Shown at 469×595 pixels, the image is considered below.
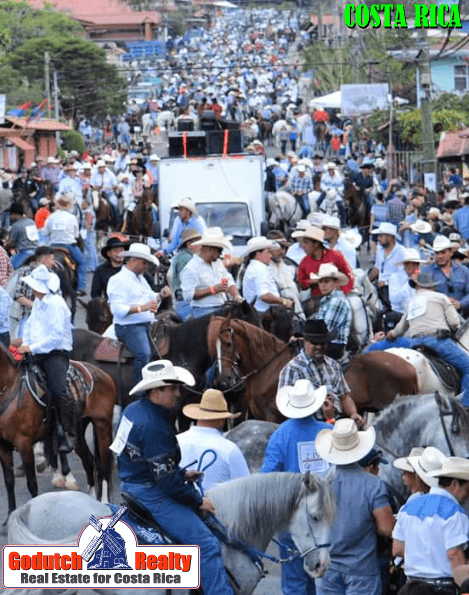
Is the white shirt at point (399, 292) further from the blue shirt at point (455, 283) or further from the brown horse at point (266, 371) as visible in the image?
the brown horse at point (266, 371)

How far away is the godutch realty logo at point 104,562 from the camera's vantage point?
25.7 ft

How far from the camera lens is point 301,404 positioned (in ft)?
30.0

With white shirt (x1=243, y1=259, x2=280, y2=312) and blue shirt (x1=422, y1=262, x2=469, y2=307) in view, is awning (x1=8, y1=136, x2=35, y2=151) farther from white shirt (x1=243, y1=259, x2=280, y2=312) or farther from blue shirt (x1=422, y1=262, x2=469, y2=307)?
blue shirt (x1=422, y1=262, x2=469, y2=307)

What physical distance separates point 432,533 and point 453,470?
1.31 ft

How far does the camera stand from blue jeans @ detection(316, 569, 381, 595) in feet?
28.0

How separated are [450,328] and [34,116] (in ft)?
114

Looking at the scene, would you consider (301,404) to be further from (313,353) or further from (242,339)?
(242,339)

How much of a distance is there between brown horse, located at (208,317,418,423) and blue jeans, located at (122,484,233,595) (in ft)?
16.5

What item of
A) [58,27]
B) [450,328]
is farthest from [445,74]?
[450,328]

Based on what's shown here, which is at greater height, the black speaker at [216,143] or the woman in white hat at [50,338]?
the woman in white hat at [50,338]

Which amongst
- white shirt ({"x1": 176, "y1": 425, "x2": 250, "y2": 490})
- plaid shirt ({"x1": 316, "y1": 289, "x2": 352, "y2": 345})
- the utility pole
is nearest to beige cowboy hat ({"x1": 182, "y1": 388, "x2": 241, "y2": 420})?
white shirt ({"x1": 176, "y1": 425, "x2": 250, "y2": 490})

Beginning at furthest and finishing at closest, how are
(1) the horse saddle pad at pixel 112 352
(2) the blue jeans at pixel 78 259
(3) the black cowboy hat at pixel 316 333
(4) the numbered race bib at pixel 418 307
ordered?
1. (2) the blue jeans at pixel 78 259
2. (1) the horse saddle pad at pixel 112 352
3. (4) the numbered race bib at pixel 418 307
4. (3) the black cowboy hat at pixel 316 333

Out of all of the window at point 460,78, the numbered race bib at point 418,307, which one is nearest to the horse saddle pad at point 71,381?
the numbered race bib at point 418,307

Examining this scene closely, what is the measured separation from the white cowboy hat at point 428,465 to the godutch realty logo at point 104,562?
51.7 inches
